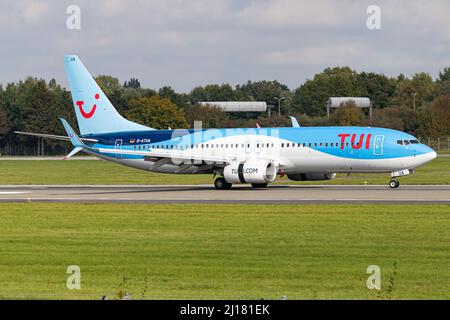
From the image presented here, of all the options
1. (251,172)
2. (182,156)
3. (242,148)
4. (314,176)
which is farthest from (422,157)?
(182,156)

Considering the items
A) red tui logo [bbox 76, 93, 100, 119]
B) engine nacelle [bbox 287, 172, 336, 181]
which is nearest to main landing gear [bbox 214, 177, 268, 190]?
engine nacelle [bbox 287, 172, 336, 181]

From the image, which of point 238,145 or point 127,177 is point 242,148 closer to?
point 238,145

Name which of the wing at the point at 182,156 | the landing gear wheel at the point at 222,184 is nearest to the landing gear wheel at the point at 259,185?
the landing gear wheel at the point at 222,184

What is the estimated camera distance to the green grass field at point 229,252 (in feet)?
60.3

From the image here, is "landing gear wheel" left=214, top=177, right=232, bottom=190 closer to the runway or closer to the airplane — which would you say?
the airplane

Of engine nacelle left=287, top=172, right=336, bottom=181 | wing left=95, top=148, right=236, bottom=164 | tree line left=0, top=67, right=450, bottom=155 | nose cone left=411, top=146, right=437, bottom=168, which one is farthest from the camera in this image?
tree line left=0, top=67, right=450, bottom=155

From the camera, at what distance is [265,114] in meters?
173

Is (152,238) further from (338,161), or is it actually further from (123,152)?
(123,152)

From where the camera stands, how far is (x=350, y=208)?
3597cm

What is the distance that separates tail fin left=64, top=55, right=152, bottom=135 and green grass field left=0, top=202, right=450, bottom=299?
22404 mm

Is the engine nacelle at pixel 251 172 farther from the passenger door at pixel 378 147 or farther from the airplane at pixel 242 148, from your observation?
the passenger door at pixel 378 147

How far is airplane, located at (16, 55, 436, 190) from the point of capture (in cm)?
5047
